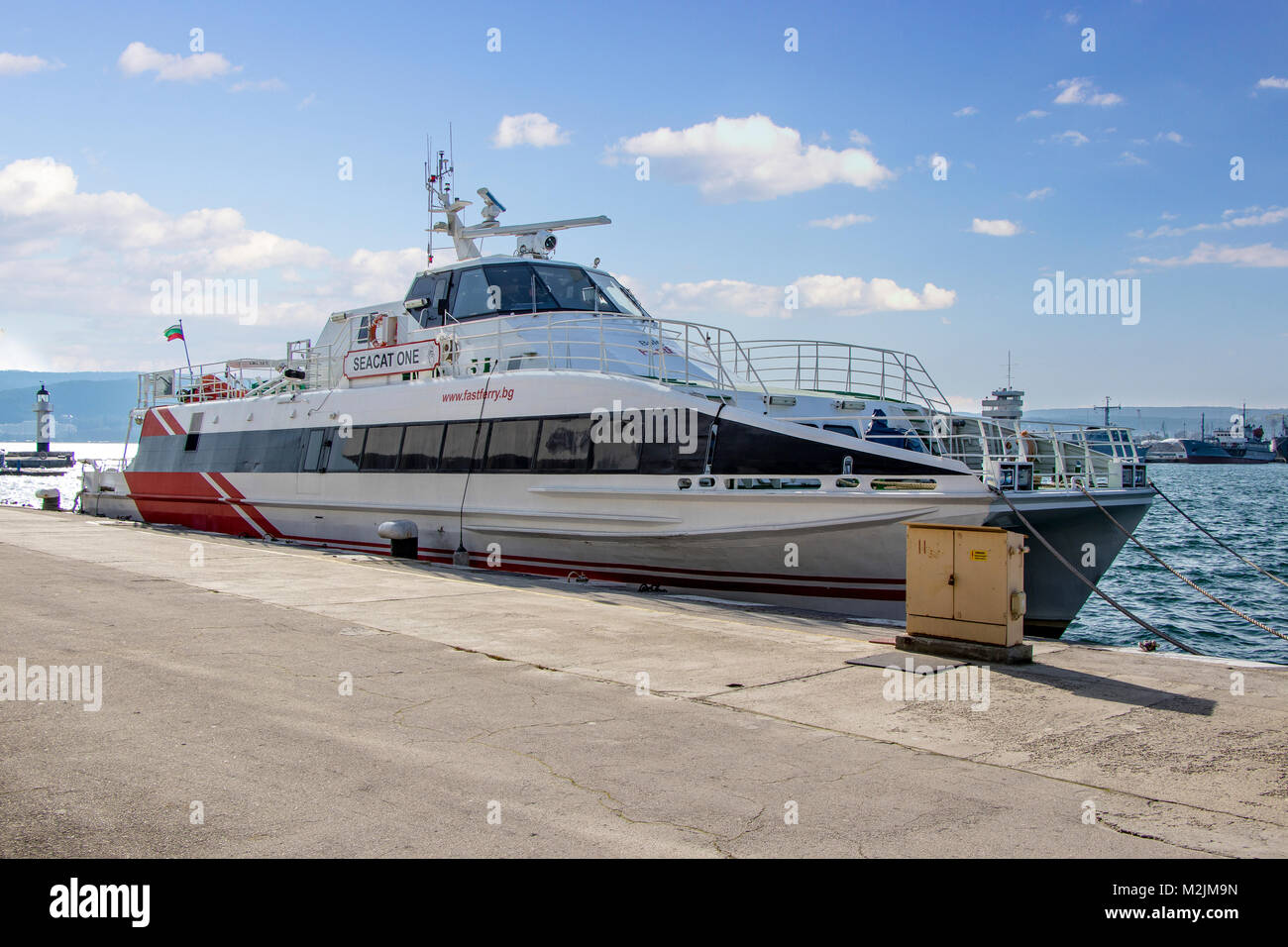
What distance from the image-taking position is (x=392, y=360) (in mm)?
16422

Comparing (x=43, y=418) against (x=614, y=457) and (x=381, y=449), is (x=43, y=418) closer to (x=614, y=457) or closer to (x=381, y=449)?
(x=381, y=449)

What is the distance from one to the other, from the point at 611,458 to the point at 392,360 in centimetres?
597

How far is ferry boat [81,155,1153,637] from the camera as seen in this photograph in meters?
10.5

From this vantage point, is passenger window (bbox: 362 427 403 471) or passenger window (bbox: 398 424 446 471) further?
passenger window (bbox: 362 427 403 471)

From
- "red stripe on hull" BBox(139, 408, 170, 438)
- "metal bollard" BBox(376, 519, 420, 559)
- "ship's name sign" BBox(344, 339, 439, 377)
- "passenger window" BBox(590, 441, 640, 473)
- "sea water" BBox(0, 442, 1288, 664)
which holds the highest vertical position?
"ship's name sign" BBox(344, 339, 439, 377)

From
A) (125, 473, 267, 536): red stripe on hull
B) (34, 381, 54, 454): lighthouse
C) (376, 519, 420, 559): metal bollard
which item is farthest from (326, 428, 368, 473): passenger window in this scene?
(34, 381, 54, 454): lighthouse

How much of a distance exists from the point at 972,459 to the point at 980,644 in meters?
5.97

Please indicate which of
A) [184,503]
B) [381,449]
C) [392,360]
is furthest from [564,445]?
[184,503]

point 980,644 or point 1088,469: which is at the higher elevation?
point 1088,469

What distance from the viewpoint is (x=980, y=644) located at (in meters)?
7.27

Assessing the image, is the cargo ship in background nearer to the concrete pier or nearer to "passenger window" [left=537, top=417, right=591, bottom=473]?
"passenger window" [left=537, top=417, right=591, bottom=473]

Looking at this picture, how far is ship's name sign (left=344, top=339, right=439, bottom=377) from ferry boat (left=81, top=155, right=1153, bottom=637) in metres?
0.04
